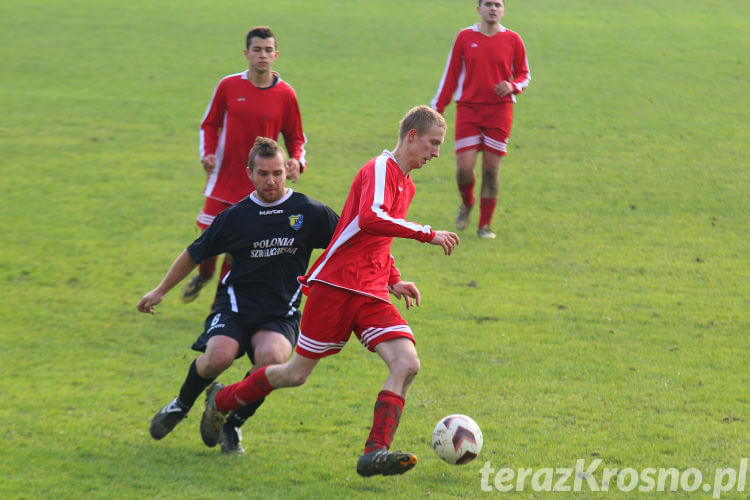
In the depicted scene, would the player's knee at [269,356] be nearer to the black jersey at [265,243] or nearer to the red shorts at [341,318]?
the black jersey at [265,243]

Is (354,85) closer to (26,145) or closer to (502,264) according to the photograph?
(26,145)

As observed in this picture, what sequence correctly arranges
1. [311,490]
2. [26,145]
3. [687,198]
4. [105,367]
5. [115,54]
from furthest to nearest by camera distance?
[115,54]
[26,145]
[687,198]
[105,367]
[311,490]

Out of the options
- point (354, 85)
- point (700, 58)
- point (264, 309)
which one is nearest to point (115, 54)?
point (354, 85)

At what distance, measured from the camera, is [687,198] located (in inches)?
534

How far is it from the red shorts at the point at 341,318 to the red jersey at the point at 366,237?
0.06m

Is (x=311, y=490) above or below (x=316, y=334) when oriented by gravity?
below

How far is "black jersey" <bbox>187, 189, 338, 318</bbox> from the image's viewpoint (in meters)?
6.22

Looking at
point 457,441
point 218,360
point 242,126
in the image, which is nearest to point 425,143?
point 457,441

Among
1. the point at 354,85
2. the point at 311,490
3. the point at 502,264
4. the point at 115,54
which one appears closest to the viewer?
the point at 311,490

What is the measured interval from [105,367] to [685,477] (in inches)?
183

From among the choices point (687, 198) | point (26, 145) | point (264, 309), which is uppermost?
point (264, 309)

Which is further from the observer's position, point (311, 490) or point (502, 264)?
point (502, 264)

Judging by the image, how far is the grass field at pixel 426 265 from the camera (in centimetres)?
618

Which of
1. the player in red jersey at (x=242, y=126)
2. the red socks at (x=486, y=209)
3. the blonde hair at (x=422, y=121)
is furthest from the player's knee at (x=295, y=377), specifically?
the red socks at (x=486, y=209)
